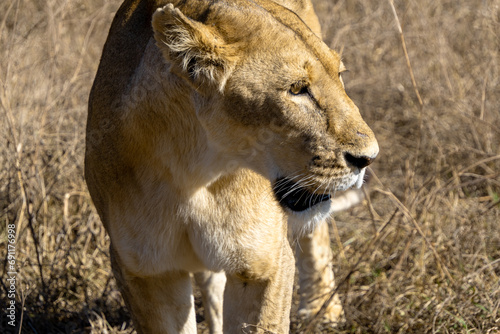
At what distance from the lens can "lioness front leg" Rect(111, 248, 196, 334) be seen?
2459 millimetres

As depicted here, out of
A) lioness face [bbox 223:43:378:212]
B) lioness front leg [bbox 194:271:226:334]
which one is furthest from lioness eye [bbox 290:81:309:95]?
lioness front leg [bbox 194:271:226:334]

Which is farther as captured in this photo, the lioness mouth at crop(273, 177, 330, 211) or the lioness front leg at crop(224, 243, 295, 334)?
the lioness front leg at crop(224, 243, 295, 334)

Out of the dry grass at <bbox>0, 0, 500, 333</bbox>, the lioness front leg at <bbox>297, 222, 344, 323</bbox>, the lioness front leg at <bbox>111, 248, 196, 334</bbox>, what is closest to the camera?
the lioness front leg at <bbox>111, 248, 196, 334</bbox>

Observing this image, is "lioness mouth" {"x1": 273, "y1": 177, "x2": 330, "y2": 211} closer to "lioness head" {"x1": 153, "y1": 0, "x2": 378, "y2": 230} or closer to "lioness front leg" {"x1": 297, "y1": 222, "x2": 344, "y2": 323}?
"lioness head" {"x1": 153, "y1": 0, "x2": 378, "y2": 230}

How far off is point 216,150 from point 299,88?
1.16ft

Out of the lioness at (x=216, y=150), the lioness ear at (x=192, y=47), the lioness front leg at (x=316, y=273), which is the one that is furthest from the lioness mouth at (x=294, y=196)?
the lioness front leg at (x=316, y=273)

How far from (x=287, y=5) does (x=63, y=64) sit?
2.97 m

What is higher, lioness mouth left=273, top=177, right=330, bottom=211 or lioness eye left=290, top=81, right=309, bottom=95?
lioness eye left=290, top=81, right=309, bottom=95

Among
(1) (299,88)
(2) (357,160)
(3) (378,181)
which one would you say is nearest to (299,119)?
(1) (299,88)

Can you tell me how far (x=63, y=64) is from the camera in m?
5.36

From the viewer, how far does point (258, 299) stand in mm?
2471

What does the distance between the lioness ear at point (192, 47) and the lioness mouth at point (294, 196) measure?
38cm

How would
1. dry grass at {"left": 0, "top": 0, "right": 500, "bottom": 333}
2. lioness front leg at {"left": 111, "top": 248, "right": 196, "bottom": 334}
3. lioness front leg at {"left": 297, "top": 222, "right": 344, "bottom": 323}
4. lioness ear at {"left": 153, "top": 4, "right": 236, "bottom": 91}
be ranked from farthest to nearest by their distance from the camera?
lioness front leg at {"left": 297, "top": 222, "right": 344, "bottom": 323}, dry grass at {"left": 0, "top": 0, "right": 500, "bottom": 333}, lioness front leg at {"left": 111, "top": 248, "right": 196, "bottom": 334}, lioness ear at {"left": 153, "top": 4, "right": 236, "bottom": 91}

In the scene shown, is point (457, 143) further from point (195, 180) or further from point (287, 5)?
point (195, 180)
